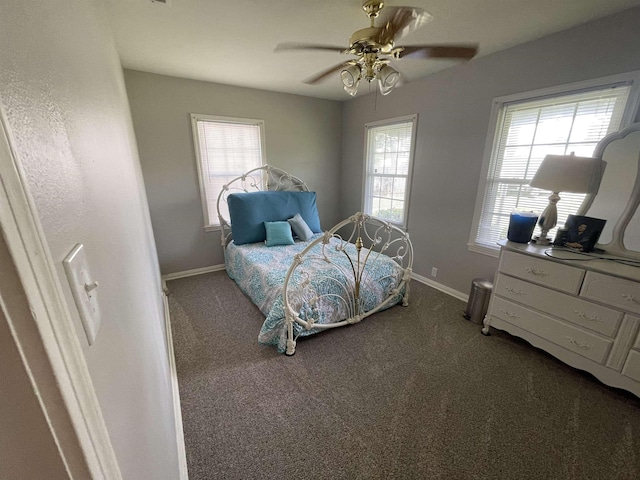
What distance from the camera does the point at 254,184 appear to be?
3.83m

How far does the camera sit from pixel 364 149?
13.1 ft

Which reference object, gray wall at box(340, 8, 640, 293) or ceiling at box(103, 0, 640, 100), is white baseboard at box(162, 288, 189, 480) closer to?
ceiling at box(103, 0, 640, 100)

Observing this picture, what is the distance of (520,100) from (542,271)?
1.55m

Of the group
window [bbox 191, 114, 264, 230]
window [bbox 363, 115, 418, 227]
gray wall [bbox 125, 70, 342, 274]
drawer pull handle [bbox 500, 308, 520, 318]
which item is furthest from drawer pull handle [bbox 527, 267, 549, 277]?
window [bbox 191, 114, 264, 230]

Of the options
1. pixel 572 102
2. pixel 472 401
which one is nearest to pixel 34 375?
pixel 472 401

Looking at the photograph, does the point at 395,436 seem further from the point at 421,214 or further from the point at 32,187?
the point at 421,214

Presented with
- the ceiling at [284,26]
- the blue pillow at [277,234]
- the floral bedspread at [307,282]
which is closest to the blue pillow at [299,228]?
the blue pillow at [277,234]

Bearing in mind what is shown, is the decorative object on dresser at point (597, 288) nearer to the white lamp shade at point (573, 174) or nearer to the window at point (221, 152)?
the white lamp shade at point (573, 174)

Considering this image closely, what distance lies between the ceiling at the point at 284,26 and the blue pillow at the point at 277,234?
1.73 metres

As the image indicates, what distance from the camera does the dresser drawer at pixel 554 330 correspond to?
1.75 meters

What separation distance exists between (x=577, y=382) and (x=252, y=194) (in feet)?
11.4

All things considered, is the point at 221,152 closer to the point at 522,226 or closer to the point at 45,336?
the point at 522,226

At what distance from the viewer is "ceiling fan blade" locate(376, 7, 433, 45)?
1.31 meters

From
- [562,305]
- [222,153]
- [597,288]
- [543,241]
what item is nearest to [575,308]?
[562,305]
